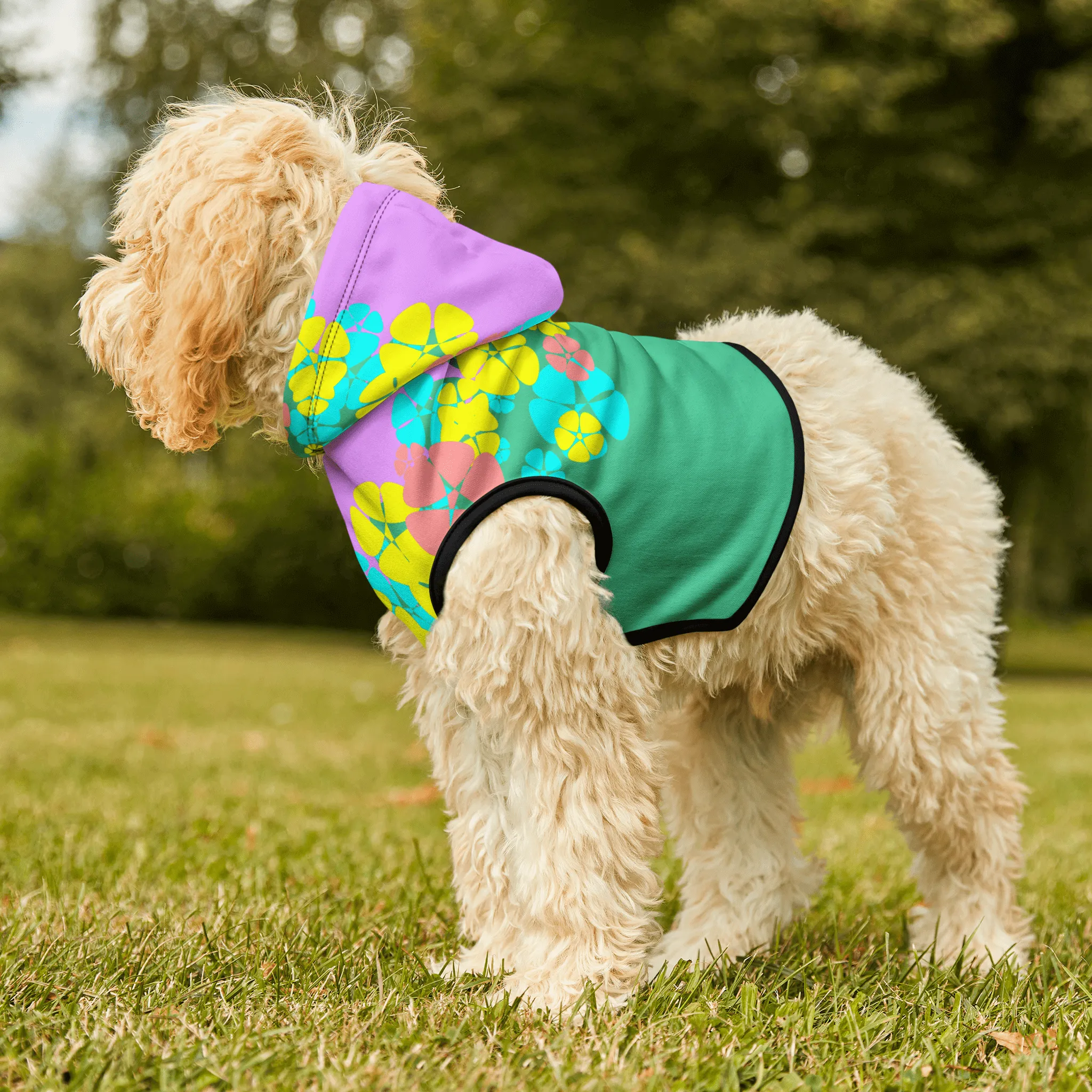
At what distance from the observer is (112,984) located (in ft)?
8.37

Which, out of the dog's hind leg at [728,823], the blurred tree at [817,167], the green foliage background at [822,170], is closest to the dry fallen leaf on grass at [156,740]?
the dog's hind leg at [728,823]

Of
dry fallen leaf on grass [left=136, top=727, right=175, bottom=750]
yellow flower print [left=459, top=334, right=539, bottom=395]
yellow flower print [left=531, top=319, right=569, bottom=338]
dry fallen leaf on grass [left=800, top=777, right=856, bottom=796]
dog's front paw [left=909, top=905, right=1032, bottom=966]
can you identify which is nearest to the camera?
yellow flower print [left=459, top=334, right=539, bottom=395]

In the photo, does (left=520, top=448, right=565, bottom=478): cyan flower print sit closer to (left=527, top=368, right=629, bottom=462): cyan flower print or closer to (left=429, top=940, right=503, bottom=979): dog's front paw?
(left=527, top=368, right=629, bottom=462): cyan flower print

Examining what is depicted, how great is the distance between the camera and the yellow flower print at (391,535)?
98.7 inches

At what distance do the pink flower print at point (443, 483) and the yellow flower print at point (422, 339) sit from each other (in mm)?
175

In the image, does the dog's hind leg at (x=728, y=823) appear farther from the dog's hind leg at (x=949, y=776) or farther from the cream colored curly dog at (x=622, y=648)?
the dog's hind leg at (x=949, y=776)

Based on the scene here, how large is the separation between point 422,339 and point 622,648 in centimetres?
80

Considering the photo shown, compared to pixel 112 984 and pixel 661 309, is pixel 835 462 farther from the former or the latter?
pixel 661 309

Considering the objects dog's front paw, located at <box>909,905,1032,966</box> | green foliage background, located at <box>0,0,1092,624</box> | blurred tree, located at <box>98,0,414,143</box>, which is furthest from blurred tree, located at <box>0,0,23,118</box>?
dog's front paw, located at <box>909,905,1032,966</box>

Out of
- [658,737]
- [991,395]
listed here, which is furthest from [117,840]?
[991,395]

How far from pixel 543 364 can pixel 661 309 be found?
1259 centimetres

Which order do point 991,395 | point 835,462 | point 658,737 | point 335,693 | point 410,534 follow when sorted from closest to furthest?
1. point 410,534
2. point 835,462
3. point 658,737
4. point 335,693
5. point 991,395

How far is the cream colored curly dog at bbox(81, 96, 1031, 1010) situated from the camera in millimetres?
2537

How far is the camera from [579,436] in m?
2.52
